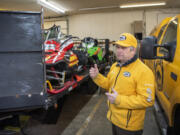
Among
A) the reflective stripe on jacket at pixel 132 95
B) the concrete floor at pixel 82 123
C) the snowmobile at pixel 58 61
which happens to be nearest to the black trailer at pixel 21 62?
the snowmobile at pixel 58 61

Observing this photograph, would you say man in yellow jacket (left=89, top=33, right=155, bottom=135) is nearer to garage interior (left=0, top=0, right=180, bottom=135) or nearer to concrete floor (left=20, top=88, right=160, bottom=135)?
garage interior (left=0, top=0, right=180, bottom=135)

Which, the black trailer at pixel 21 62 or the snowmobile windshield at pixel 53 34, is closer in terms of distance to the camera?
the black trailer at pixel 21 62

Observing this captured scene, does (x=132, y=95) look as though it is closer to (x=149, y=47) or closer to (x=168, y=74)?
(x=149, y=47)

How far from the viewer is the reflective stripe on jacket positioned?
1.49 metres

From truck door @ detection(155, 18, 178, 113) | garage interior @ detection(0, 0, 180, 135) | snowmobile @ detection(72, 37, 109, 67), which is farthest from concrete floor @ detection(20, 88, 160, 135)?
snowmobile @ detection(72, 37, 109, 67)

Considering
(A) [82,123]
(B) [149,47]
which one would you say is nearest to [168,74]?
(B) [149,47]

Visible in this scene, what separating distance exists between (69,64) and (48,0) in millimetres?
7326

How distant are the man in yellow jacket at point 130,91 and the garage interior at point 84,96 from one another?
2.83 feet

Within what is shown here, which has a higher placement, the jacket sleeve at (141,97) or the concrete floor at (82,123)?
the jacket sleeve at (141,97)

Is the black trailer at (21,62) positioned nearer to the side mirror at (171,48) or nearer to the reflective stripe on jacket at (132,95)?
the reflective stripe on jacket at (132,95)

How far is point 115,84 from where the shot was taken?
67.4 inches

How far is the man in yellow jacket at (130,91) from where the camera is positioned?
1.49 metres

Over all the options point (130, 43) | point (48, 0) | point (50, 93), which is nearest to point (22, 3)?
point (48, 0)

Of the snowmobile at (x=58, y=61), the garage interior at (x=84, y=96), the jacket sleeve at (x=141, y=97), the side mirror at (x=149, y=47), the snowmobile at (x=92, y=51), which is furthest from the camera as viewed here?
the snowmobile at (x=92, y=51)
